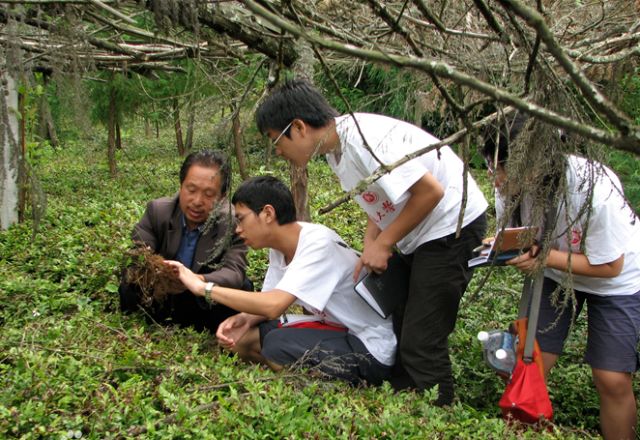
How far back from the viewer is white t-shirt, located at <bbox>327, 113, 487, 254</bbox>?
2.75 meters

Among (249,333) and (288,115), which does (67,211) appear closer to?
(249,333)

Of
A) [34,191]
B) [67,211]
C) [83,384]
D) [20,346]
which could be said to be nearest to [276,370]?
[83,384]

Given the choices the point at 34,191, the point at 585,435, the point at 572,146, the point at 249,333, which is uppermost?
the point at 572,146

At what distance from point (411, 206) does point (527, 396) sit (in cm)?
90

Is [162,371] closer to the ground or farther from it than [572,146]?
closer to the ground

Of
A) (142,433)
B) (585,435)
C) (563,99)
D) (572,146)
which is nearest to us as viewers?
(563,99)

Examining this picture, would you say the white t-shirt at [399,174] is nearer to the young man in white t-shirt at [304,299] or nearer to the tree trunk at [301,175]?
the young man in white t-shirt at [304,299]

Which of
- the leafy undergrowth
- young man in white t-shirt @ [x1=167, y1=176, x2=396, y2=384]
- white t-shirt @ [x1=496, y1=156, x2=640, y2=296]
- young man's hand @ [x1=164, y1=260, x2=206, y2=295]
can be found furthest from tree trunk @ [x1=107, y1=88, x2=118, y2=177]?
white t-shirt @ [x1=496, y1=156, x2=640, y2=296]

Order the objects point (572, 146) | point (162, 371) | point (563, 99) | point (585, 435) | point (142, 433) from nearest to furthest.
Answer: point (563, 99) → point (572, 146) → point (142, 433) → point (162, 371) → point (585, 435)

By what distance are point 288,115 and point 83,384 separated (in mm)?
1339

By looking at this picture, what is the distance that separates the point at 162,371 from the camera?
283 cm

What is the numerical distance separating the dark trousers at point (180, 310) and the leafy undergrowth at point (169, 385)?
8 centimetres

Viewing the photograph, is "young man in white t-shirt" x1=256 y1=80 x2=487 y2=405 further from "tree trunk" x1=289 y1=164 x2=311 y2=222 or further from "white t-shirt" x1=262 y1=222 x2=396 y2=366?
"tree trunk" x1=289 y1=164 x2=311 y2=222

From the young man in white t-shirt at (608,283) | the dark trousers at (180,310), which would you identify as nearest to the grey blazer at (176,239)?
the dark trousers at (180,310)
